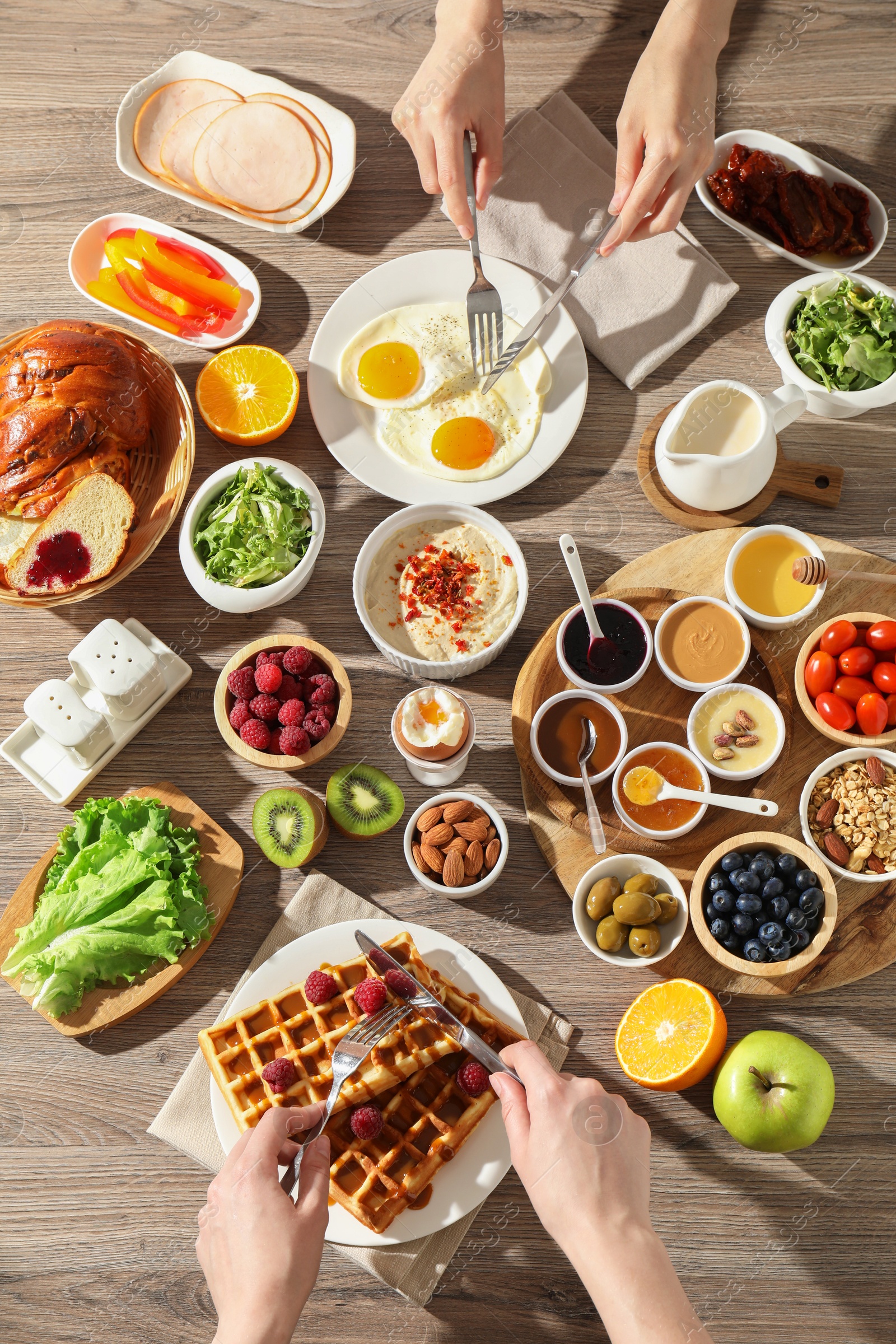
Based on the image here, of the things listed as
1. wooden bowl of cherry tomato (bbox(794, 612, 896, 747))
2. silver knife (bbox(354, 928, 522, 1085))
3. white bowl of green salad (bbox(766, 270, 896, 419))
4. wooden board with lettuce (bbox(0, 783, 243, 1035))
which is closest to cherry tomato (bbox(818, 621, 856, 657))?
wooden bowl of cherry tomato (bbox(794, 612, 896, 747))

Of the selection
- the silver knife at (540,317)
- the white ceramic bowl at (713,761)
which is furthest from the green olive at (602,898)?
the silver knife at (540,317)

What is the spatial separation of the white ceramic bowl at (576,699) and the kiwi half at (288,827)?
64 centimetres

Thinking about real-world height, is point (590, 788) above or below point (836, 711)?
below

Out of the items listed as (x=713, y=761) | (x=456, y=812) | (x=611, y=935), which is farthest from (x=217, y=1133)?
(x=713, y=761)

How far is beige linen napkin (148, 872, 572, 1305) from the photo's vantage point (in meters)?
2.36

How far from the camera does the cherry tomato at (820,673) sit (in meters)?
2.50

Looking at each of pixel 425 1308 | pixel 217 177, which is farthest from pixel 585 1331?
pixel 217 177

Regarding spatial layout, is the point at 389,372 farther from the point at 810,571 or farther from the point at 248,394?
the point at 810,571

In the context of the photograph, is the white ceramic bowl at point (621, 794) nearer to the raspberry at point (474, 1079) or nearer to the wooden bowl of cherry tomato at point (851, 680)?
the wooden bowl of cherry tomato at point (851, 680)

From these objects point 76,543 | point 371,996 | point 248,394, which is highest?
point 248,394

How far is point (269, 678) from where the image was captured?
97.1 inches

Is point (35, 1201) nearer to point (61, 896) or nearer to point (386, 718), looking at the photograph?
point (61, 896)

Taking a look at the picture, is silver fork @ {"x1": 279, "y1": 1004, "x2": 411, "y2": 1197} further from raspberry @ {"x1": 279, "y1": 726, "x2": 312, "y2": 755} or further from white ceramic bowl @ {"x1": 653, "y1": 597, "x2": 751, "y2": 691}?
white ceramic bowl @ {"x1": 653, "y1": 597, "x2": 751, "y2": 691}

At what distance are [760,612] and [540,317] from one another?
1069 mm
